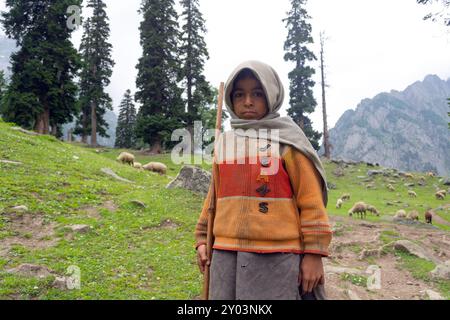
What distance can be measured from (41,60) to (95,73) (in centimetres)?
1218

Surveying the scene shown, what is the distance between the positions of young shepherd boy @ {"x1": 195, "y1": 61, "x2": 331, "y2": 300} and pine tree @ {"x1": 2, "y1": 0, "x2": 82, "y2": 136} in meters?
28.7

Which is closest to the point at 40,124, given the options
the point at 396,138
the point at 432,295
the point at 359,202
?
the point at 359,202

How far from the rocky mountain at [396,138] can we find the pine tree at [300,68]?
142 metres

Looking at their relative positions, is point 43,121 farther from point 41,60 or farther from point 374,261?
point 374,261

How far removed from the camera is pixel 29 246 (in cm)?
723

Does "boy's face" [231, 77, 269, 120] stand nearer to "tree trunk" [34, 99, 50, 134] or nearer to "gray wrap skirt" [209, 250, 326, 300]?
"gray wrap skirt" [209, 250, 326, 300]

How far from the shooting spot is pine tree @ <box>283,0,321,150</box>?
38312mm

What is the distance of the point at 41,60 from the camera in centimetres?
2858

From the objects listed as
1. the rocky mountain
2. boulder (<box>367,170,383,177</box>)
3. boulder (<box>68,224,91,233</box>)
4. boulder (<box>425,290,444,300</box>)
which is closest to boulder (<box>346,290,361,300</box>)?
boulder (<box>425,290,444,300</box>)

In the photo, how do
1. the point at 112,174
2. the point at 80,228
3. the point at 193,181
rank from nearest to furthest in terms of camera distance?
the point at 80,228 < the point at 193,181 < the point at 112,174

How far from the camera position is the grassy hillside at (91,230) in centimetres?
611
